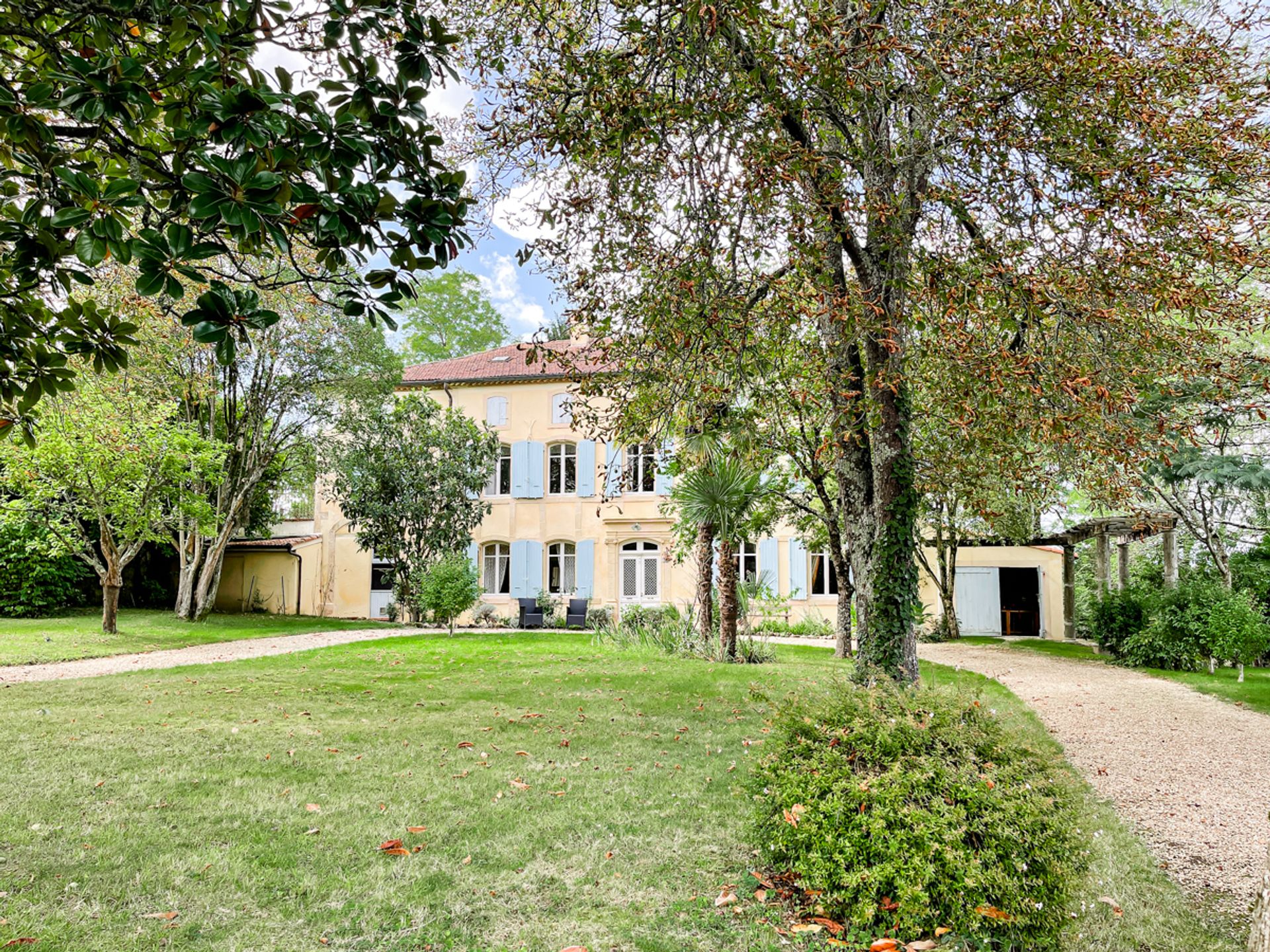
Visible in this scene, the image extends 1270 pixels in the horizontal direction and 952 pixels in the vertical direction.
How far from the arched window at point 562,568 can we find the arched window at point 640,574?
1538mm

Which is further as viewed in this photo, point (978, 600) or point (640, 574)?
point (978, 600)

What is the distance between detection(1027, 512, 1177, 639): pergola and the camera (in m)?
13.9

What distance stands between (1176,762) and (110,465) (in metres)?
15.9

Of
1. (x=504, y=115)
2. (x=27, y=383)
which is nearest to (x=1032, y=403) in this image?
(x=504, y=115)

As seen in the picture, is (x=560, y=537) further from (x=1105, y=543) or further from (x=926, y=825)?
(x=926, y=825)

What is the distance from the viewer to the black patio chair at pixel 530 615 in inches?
855

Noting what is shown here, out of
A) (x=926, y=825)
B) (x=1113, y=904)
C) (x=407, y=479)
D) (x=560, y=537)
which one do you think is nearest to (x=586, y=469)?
(x=560, y=537)

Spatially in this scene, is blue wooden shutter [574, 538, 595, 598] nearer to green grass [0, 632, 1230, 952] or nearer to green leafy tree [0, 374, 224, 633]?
green leafy tree [0, 374, 224, 633]

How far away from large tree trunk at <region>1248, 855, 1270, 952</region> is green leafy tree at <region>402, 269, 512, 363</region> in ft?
103

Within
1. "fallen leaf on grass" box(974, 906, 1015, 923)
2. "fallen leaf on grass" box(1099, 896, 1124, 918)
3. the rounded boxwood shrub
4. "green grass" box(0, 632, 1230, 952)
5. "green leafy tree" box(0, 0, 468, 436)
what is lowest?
"fallen leaf on grass" box(1099, 896, 1124, 918)

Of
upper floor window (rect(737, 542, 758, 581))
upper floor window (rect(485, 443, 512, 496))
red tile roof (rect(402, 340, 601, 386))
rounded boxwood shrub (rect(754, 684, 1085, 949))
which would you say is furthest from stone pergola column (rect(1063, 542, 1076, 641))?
rounded boxwood shrub (rect(754, 684, 1085, 949))

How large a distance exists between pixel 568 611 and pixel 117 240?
20.0 m

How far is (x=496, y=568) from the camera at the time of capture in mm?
23500

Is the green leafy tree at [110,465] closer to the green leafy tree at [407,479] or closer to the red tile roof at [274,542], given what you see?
the green leafy tree at [407,479]
